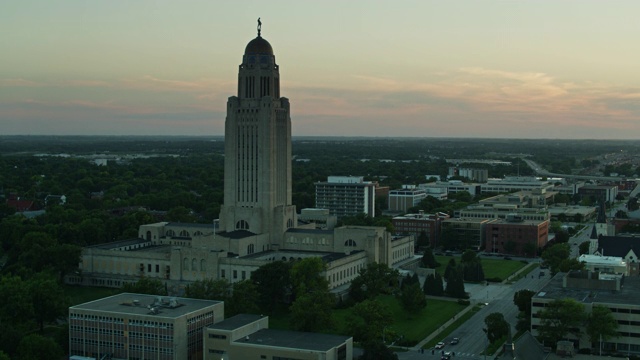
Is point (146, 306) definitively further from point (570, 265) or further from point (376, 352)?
point (570, 265)

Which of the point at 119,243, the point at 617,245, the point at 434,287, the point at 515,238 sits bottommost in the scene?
the point at 434,287

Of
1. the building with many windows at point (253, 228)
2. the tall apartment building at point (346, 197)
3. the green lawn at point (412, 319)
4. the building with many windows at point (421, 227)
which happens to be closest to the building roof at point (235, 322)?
the green lawn at point (412, 319)

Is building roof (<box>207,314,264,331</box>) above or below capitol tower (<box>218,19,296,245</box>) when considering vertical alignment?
below

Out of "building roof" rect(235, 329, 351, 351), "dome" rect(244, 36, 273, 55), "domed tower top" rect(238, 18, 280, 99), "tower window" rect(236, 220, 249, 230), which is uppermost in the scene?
"dome" rect(244, 36, 273, 55)

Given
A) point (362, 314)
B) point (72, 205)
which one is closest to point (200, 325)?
point (362, 314)

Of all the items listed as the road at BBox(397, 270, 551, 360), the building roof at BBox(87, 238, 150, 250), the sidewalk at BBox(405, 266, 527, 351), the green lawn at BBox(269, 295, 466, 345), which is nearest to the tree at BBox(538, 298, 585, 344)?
the road at BBox(397, 270, 551, 360)

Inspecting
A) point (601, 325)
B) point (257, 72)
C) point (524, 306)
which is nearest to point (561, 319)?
point (601, 325)

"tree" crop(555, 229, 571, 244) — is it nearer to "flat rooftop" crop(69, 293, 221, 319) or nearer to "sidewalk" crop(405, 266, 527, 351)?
"sidewalk" crop(405, 266, 527, 351)
